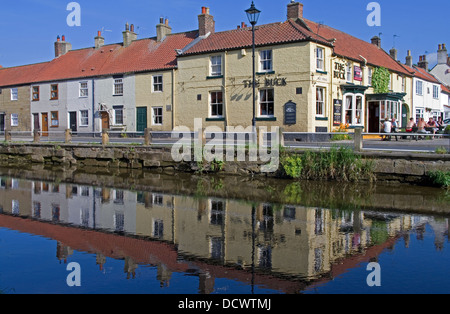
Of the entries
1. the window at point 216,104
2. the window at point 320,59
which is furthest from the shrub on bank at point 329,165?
the window at point 216,104

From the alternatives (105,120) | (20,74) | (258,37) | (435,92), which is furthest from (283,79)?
(20,74)

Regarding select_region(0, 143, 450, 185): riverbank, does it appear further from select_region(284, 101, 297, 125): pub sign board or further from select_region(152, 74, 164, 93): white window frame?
select_region(152, 74, 164, 93): white window frame

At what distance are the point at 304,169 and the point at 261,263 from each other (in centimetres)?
995

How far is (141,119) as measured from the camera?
32.9m

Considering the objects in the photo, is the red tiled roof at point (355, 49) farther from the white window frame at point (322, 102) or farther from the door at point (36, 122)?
the door at point (36, 122)

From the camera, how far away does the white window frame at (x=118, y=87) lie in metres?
34.0

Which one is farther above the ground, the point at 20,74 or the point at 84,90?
the point at 20,74

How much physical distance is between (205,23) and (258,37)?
5475 millimetres

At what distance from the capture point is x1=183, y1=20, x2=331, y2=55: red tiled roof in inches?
1024

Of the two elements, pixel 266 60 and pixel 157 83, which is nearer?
pixel 266 60

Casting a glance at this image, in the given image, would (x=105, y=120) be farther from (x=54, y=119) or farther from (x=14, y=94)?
(x=14, y=94)

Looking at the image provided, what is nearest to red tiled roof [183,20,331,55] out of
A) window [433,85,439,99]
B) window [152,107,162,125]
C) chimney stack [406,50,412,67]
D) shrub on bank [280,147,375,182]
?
window [152,107,162,125]
